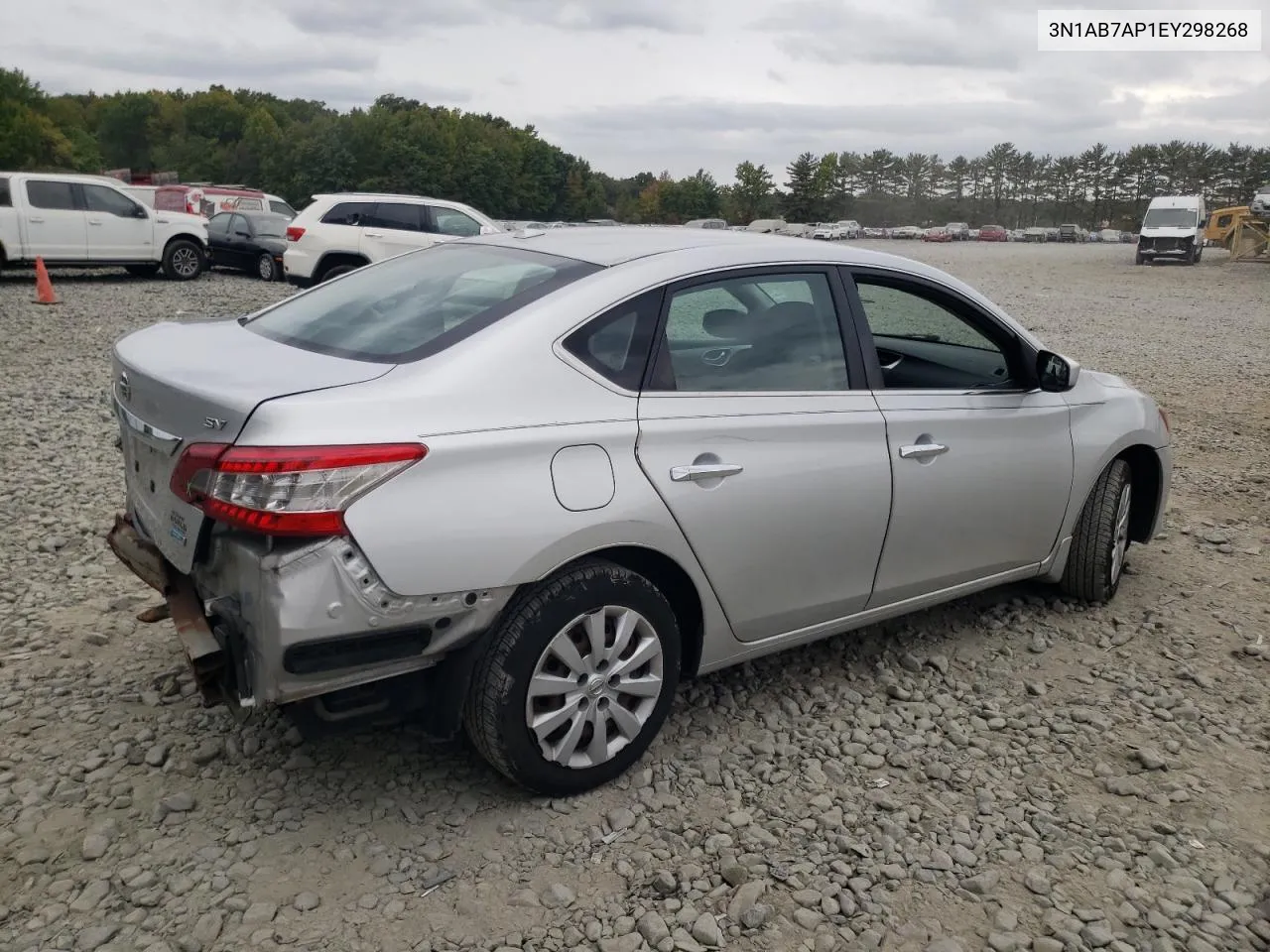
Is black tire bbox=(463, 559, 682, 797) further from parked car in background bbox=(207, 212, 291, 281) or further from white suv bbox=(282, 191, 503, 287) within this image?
parked car in background bbox=(207, 212, 291, 281)

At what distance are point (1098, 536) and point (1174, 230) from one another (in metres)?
37.1

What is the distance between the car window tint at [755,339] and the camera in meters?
3.39

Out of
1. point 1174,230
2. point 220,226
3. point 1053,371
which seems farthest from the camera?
point 1174,230

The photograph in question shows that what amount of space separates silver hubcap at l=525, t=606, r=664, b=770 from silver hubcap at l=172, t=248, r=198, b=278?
1809 centimetres

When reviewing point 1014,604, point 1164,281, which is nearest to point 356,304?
point 1014,604

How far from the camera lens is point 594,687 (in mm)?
3154

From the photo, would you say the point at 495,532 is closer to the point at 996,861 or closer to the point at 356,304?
the point at 356,304

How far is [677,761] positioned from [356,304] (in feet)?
6.07

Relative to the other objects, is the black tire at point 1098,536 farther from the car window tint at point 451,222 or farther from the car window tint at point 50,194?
the car window tint at point 50,194

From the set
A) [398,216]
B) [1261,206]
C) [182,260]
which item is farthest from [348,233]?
[1261,206]

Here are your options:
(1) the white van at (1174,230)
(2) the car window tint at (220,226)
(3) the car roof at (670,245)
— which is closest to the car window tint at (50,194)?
(2) the car window tint at (220,226)

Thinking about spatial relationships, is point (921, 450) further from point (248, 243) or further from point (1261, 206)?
point (1261, 206)

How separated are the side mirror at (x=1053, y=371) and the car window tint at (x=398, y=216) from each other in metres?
13.4

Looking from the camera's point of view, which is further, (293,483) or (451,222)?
(451,222)
